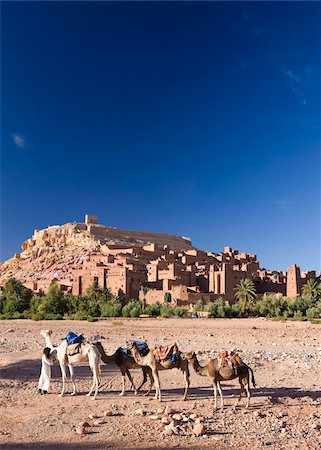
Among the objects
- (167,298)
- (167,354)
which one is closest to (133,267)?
(167,298)

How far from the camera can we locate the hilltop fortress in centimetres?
5094

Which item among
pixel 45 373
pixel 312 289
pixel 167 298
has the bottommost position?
pixel 45 373

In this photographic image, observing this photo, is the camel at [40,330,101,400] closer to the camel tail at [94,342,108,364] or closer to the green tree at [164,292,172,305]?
the camel tail at [94,342,108,364]

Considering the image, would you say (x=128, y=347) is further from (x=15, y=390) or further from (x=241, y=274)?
(x=241, y=274)

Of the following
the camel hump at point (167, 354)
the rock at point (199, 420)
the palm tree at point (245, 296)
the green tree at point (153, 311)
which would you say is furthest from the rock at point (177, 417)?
the palm tree at point (245, 296)

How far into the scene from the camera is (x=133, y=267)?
183 feet

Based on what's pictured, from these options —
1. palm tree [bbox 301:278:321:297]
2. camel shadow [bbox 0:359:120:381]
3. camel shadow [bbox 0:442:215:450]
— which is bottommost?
camel shadow [bbox 0:442:215:450]

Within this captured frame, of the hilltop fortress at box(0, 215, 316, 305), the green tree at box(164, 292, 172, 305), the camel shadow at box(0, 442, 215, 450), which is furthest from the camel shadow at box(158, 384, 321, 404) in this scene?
the green tree at box(164, 292, 172, 305)

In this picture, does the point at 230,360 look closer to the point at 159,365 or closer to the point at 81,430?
the point at 159,365

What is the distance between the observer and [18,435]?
7258 mm

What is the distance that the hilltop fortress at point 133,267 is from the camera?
50938mm

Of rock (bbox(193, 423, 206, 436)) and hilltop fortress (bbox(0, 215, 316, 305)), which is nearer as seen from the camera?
rock (bbox(193, 423, 206, 436))

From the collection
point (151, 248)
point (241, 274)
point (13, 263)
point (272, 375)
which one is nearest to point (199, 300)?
point (241, 274)

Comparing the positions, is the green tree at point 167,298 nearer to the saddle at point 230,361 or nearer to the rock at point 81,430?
the saddle at point 230,361
